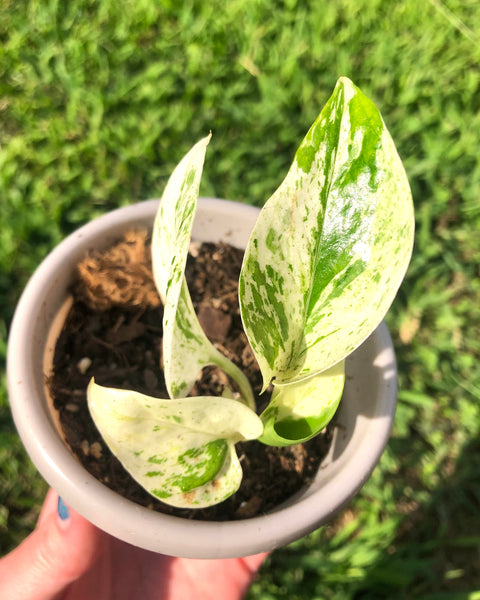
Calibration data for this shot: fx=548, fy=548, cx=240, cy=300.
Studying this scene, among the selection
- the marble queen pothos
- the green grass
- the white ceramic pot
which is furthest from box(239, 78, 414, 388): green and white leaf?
the green grass

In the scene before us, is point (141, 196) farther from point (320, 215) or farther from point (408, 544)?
point (408, 544)

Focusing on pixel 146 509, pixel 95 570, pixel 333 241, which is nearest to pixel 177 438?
pixel 146 509

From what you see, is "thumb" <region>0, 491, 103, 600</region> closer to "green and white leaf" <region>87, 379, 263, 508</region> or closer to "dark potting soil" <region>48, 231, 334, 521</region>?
"dark potting soil" <region>48, 231, 334, 521</region>

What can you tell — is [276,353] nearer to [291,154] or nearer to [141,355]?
[141,355]

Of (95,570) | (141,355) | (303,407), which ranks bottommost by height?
(95,570)

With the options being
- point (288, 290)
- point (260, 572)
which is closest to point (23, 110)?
point (288, 290)

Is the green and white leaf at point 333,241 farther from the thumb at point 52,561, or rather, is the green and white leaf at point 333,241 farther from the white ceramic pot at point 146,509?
the thumb at point 52,561

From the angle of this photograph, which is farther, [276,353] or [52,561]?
[52,561]
